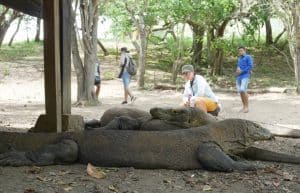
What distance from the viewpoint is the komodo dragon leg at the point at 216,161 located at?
5020 millimetres

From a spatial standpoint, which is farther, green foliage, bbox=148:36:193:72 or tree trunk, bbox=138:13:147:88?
green foliage, bbox=148:36:193:72

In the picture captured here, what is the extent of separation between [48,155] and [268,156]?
2313 millimetres

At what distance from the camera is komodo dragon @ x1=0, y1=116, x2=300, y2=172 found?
507 cm

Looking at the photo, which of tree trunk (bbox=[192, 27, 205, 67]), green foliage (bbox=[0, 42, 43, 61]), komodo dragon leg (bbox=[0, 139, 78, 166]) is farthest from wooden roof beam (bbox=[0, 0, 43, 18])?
green foliage (bbox=[0, 42, 43, 61])

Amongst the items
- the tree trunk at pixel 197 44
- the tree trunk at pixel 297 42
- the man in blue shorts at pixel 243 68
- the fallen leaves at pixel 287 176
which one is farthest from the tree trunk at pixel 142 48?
the fallen leaves at pixel 287 176

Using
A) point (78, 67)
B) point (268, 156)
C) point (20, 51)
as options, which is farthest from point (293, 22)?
point (20, 51)

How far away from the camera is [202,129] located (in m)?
5.37

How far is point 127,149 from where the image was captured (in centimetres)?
514

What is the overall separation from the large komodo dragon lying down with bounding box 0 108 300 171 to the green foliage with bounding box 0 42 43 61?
21.4 metres

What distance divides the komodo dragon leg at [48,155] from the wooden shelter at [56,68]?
0.53 m

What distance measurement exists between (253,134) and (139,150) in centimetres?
129

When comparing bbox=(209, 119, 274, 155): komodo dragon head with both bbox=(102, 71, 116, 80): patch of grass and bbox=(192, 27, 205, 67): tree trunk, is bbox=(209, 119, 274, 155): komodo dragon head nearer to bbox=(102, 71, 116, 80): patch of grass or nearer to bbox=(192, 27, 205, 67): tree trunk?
bbox=(102, 71, 116, 80): patch of grass

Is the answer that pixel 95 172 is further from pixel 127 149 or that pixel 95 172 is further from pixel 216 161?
pixel 216 161

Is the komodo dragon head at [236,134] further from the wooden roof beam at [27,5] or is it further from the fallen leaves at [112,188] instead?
the wooden roof beam at [27,5]
